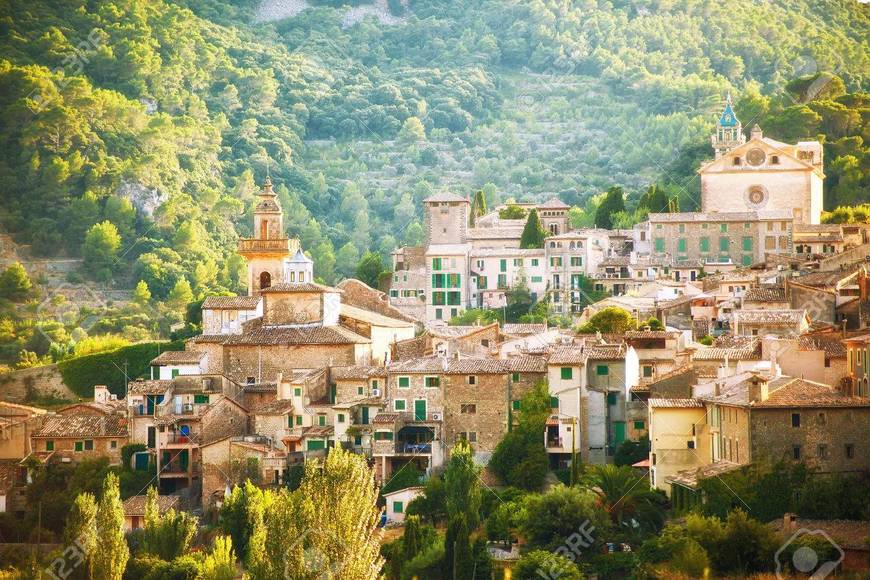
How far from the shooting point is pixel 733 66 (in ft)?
589

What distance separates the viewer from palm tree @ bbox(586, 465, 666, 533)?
46.8 m

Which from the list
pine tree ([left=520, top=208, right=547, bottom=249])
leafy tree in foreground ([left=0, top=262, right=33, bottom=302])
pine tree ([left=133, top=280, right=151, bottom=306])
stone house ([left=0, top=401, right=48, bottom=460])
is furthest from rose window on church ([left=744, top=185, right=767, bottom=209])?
leafy tree in foreground ([left=0, top=262, right=33, bottom=302])

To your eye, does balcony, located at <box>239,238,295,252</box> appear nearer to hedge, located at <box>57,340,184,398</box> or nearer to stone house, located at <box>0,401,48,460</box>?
hedge, located at <box>57,340,184,398</box>

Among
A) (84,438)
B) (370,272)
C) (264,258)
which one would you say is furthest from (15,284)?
(84,438)

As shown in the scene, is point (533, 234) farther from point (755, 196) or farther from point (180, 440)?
point (180, 440)

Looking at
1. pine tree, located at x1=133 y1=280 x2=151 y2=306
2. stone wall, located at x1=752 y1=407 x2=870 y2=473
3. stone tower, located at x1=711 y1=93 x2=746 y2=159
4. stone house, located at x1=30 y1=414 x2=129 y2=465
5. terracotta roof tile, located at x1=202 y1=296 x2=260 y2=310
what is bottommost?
stone house, located at x1=30 y1=414 x2=129 y2=465

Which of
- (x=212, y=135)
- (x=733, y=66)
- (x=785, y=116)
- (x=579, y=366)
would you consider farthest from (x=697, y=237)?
(x=733, y=66)

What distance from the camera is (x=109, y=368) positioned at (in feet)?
240

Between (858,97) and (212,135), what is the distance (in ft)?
228

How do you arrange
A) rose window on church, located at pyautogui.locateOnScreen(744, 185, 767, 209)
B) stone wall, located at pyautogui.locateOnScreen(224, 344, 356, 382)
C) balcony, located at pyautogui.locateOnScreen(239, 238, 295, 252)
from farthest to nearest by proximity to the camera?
rose window on church, located at pyautogui.locateOnScreen(744, 185, 767, 209), balcony, located at pyautogui.locateOnScreen(239, 238, 295, 252), stone wall, located at pyautogui.locateOnScreen(224, 344, 356, 382)

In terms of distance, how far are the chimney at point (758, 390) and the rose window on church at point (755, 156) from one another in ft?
131

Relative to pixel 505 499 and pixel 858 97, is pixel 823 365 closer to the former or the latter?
pixel 505 499

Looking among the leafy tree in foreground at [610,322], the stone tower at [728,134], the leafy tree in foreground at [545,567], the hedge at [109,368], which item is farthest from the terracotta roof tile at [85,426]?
the stone tower at [728,134]

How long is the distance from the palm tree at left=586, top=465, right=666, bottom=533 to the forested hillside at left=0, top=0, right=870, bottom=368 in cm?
4384
